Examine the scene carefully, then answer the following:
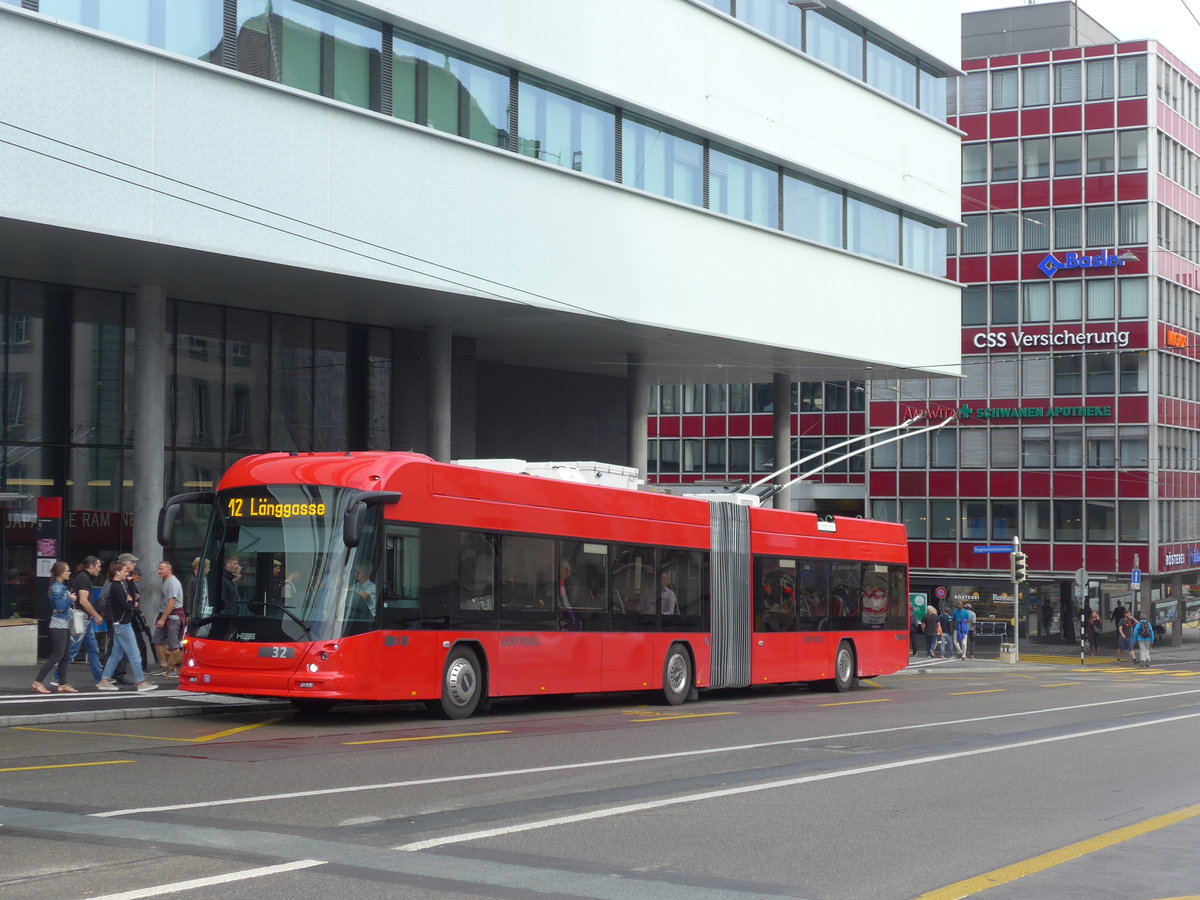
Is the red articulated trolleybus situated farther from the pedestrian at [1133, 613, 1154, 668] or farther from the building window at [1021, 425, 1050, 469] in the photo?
the building window at [1021, 425, 1050, 469]

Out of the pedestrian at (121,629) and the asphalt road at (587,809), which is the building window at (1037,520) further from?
the pedestrian at (121,629)

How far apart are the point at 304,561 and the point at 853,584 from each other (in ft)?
43.1

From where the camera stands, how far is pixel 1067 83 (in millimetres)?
63781

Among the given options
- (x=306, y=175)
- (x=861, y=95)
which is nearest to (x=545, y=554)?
(x=306, y=175)

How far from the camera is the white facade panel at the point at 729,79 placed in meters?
26.8

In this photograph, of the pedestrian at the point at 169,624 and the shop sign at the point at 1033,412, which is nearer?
the pedestrian at the point at 169,624

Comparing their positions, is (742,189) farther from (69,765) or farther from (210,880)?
(210,880)

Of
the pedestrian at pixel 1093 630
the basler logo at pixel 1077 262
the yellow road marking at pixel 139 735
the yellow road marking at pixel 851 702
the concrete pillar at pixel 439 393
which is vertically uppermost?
the basler logo at pixel 1077 262

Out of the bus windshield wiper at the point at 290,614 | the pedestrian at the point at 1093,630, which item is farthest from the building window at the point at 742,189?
the pedestrian at the point at 1093,630

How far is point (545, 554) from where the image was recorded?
18.6 meters

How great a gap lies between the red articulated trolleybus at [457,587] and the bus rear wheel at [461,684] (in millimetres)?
22

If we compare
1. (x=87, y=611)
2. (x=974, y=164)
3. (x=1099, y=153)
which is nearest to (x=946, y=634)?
(x=974, y=164)

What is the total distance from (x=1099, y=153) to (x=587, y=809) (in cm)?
5922

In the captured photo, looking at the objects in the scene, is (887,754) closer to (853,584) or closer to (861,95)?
(853,584)
